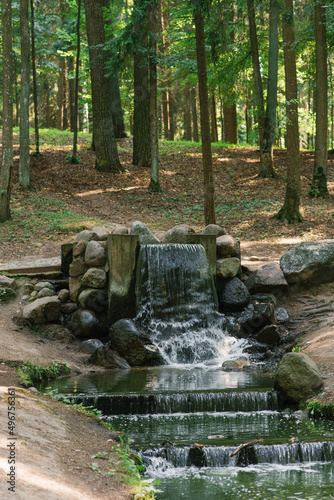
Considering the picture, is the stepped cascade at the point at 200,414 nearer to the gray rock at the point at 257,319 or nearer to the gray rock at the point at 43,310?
the gray rock at the point at 257,319

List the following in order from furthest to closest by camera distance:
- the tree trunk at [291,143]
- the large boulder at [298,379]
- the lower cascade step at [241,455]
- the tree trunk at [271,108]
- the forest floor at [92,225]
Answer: the tree trunk at [271,108], the tree trunk at [291,143], the large boulder at [298,379], the lower cascade step at [241,455], the forest floor at [92,225]

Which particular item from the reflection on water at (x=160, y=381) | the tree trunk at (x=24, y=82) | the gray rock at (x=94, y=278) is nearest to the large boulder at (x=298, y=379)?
the reflection on water at (x=160, y=381)

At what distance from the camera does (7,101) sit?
13.8 m

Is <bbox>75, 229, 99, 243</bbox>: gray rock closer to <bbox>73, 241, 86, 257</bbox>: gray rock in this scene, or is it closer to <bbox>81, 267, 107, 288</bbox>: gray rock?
<bbox>73, 241, 86, 257</bbox>: gray rock

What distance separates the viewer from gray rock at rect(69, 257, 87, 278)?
10.4 meters

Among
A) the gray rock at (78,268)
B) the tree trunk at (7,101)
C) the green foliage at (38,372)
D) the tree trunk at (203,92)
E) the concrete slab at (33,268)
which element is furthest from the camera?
the tree trunk at (7,101)

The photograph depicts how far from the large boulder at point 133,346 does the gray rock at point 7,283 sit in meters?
2.55

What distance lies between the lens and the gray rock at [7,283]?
33.4ft

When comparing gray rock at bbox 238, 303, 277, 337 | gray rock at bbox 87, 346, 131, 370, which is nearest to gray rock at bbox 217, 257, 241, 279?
gray rock at bbox 238, 303, 277, 337

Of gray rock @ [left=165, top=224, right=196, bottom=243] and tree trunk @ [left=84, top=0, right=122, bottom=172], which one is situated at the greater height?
tree trunk @ [left=84, top=0, right=122, bottom=172]

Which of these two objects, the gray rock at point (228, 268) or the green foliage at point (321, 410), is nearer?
the green foliage at point (321, 410)

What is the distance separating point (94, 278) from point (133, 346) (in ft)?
6.12

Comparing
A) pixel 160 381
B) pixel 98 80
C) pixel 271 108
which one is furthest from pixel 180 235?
pixel 98 80

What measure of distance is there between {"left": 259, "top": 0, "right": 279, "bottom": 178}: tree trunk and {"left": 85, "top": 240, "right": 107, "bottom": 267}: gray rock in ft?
34.5
